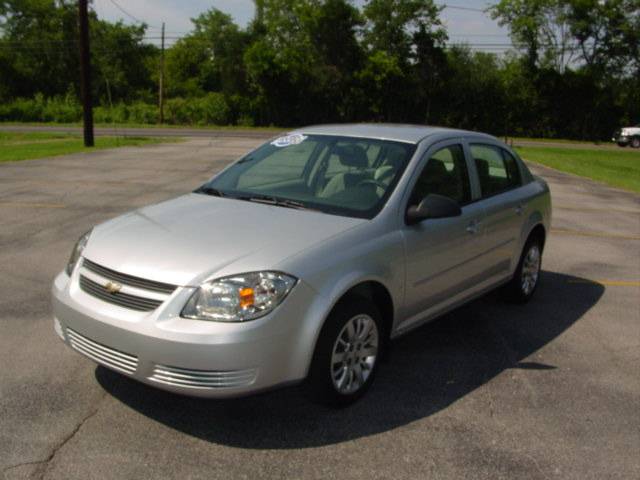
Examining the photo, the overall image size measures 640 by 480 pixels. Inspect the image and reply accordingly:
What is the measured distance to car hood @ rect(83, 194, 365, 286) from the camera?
142 inches

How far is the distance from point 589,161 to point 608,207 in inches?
588

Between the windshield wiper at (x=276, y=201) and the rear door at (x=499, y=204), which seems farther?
the rear door at (x=499, y=204)

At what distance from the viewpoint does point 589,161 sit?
1094 inches

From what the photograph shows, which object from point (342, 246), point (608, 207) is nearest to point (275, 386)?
point (342, 246)

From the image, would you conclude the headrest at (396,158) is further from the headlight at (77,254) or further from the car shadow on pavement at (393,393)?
the headlight at (77,254)

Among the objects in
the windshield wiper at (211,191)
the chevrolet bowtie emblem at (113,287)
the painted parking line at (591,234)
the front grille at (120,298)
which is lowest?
the painted parking line at (591,234)

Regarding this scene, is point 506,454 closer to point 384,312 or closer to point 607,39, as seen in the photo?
point 384,312

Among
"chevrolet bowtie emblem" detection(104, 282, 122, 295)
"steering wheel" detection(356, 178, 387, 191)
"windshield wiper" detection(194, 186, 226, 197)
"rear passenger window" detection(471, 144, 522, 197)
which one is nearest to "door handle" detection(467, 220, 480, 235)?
"rear passenger window" detection(471, 144, 522, 197)

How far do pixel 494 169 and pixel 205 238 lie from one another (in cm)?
298

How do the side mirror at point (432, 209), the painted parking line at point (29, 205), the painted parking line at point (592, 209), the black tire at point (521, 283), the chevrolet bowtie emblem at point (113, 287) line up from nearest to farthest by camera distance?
the chevrolet bowtie emblem at point (113, 287) < the side mirror at point (432, 209) < the black tire at point (521, 283) < the painted parking line at point (29, 205) < the painted parking line at point (592, 209)

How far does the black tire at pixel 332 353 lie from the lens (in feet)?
12.4

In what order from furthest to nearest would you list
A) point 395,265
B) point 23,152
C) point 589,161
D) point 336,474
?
1. point 589,161
2. point 23,152
3. point 395,265
4. point 336,474

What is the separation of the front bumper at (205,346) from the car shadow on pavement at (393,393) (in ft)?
1.18

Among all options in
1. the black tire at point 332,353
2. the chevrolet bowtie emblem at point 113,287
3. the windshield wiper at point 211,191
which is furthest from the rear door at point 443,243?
the chevrolet bowtie emblem at point 113,287
